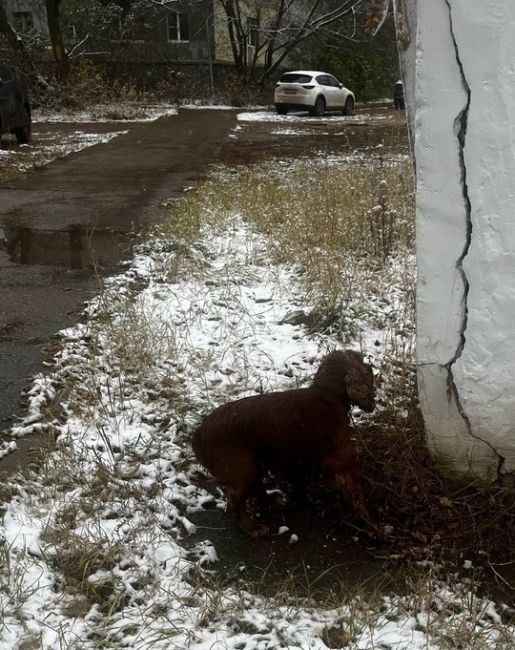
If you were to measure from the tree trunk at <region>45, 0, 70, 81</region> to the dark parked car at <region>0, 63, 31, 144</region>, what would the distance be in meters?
11.4

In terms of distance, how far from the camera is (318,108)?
81.8ft

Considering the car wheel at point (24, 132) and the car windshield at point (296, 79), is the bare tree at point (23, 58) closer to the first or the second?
the car windshield at point (296, 79)

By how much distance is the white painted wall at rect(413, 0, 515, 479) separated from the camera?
231cm

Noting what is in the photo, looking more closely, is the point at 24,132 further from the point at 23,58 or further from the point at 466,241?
the point at 466,241

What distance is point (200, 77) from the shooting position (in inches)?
1277

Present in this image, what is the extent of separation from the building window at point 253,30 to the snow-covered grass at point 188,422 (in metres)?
25.2

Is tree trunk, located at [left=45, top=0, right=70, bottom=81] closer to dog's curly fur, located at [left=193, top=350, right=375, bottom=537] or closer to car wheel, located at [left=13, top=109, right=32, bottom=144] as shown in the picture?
car wheel, located at [left=13, top=109, right=32, bottom=144]

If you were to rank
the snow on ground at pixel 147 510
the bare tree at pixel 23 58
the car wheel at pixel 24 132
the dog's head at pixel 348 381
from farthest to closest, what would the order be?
1. the bare tree at pixel 23 58
2. the car wheel at pixel 24 132
3. the dog's head at pixel 348 381
4. the snow on ground at pixel 147 510

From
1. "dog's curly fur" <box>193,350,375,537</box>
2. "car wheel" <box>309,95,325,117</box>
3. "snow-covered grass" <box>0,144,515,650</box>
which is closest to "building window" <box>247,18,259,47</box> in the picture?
"car wheel" <box>309,95,325,117</box>

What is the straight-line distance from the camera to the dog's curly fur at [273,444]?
2.54m

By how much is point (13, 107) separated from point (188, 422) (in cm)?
1146

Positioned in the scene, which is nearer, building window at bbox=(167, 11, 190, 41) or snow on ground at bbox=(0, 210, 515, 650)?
snow on ground at bbox=(0, 210, 515, 650)

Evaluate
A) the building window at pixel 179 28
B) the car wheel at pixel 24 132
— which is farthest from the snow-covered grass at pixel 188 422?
the building window at pixel 179 28

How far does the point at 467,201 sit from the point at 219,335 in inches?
88.6
